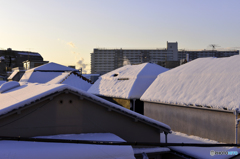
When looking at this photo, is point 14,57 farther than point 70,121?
Yes

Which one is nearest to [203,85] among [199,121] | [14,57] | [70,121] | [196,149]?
[199,121]

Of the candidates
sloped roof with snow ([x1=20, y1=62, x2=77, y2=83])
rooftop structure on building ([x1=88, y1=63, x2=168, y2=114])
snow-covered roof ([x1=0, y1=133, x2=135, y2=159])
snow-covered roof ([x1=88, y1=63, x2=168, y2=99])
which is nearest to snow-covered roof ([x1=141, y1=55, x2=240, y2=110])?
rooftop structure on building ([x1=88, y1=63, x2=168, y2=114])

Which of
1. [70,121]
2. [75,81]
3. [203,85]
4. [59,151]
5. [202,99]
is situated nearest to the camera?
[59,151]

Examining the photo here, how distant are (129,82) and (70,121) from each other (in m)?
18.2

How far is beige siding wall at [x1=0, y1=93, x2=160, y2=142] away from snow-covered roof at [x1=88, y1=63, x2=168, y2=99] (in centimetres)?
1336

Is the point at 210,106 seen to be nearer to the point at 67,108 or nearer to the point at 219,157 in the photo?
the point at 219,157

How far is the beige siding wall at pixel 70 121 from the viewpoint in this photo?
39.1 ft

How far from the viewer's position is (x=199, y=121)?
17.9 m

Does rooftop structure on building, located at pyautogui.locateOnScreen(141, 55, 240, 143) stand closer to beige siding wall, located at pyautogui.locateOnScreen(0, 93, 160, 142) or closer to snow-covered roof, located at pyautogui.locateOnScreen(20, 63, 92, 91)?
beige siding wall, located at pyautogui.locateOnScreen(0, 93, 160, 142)

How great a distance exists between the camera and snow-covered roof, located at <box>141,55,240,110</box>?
1647cm

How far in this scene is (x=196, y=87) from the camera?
1956 cm

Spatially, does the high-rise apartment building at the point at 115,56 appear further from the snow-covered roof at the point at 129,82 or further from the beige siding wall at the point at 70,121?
→ the beige siding wall at the point at 70,121

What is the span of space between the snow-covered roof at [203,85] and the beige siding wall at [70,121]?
5.16m

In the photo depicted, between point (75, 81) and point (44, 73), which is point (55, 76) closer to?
point (44, 73)
